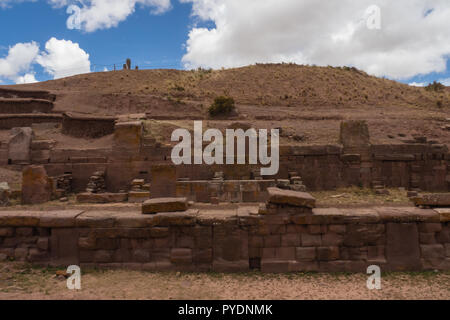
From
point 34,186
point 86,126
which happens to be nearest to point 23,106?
point 86,126

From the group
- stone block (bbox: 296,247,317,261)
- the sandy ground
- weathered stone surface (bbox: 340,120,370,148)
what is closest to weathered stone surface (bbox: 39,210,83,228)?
the sandy ground

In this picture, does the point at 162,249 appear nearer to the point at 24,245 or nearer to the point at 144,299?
the point at 144,299

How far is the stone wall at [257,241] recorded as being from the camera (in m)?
5.75

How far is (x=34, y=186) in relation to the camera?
13.2m

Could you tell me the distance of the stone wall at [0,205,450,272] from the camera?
575cm

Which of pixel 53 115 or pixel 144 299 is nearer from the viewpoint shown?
pixel 144 299

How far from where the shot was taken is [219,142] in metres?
16.8

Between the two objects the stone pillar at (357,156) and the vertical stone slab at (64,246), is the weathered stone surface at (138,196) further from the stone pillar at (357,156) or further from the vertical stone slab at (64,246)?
the stone pillar at (357,156)

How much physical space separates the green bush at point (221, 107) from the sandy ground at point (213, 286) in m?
25.0

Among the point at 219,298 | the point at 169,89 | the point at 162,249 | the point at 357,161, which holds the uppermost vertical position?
the point at 169,89

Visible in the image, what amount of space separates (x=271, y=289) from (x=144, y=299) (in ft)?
6.54

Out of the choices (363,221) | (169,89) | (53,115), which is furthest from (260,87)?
(363,221)

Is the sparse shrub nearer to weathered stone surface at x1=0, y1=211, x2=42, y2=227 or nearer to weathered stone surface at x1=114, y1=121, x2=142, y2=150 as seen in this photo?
weathered stone surface at x1=114, y1=121, x2=142, y2=150
